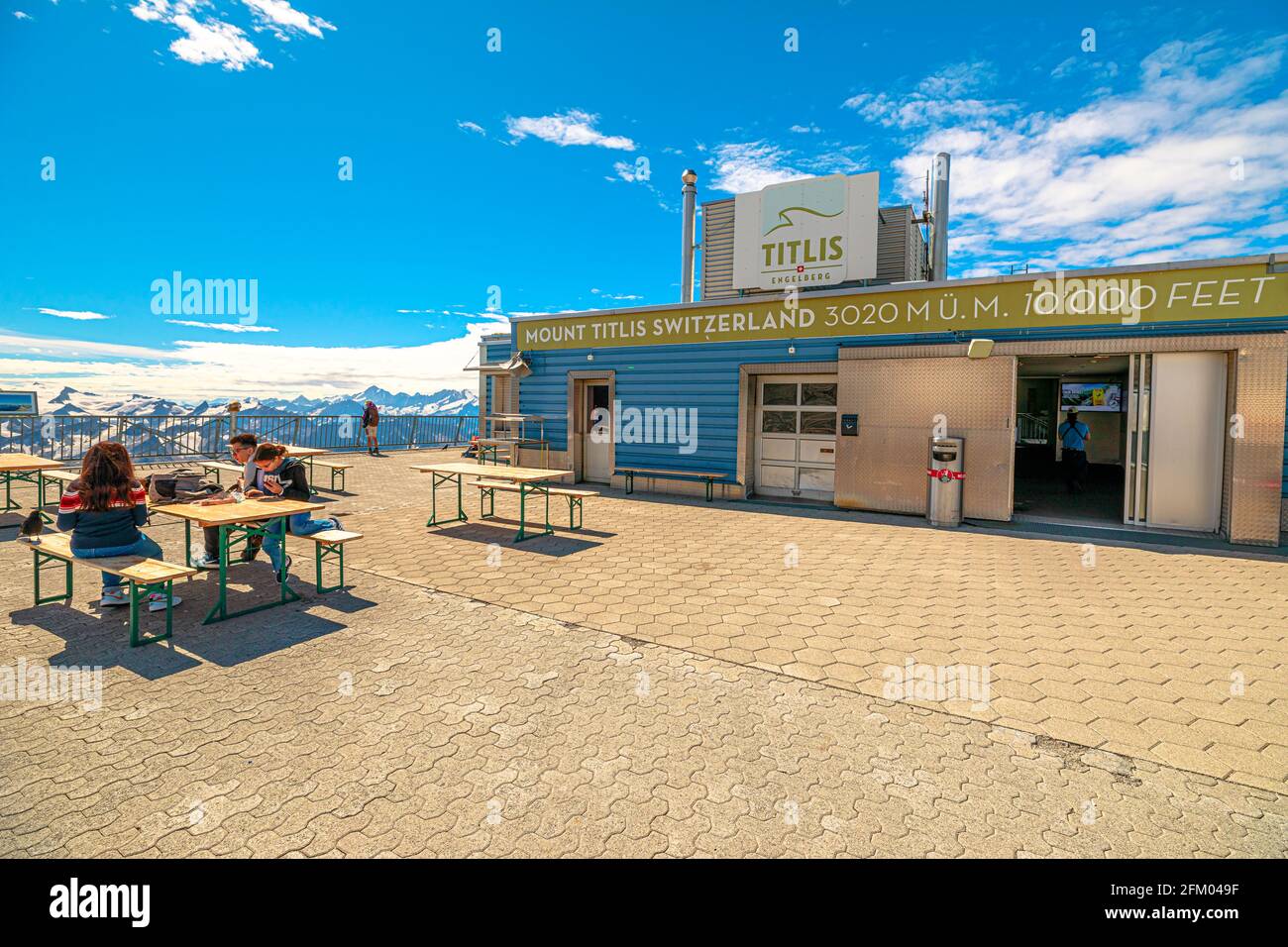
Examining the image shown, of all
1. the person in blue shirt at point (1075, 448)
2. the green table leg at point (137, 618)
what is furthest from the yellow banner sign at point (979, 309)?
the green table leg at point (137, 618)

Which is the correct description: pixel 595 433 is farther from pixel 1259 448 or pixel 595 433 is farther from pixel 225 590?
pixel 1259 448

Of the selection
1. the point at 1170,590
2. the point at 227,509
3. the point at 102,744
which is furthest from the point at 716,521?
the point at 102,744

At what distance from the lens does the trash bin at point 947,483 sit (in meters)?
10.1

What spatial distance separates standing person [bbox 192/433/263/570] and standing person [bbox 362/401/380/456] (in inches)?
557

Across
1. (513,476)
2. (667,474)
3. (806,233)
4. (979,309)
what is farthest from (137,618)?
(806,233)

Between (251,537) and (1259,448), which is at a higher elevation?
(1259,448)

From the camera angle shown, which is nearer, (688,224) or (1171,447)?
(1171,447)

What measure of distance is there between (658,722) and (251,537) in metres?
A: 4.92

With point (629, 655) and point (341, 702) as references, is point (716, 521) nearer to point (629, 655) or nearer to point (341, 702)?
point (629, 655)

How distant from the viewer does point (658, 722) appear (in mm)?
3557

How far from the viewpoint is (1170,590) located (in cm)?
639

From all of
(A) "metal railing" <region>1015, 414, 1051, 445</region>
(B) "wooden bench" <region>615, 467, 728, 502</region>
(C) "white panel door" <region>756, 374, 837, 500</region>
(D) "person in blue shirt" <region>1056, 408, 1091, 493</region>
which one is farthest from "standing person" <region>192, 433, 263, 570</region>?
(A) "metal railing" <region>1015, 414, 1051, 445</region>
